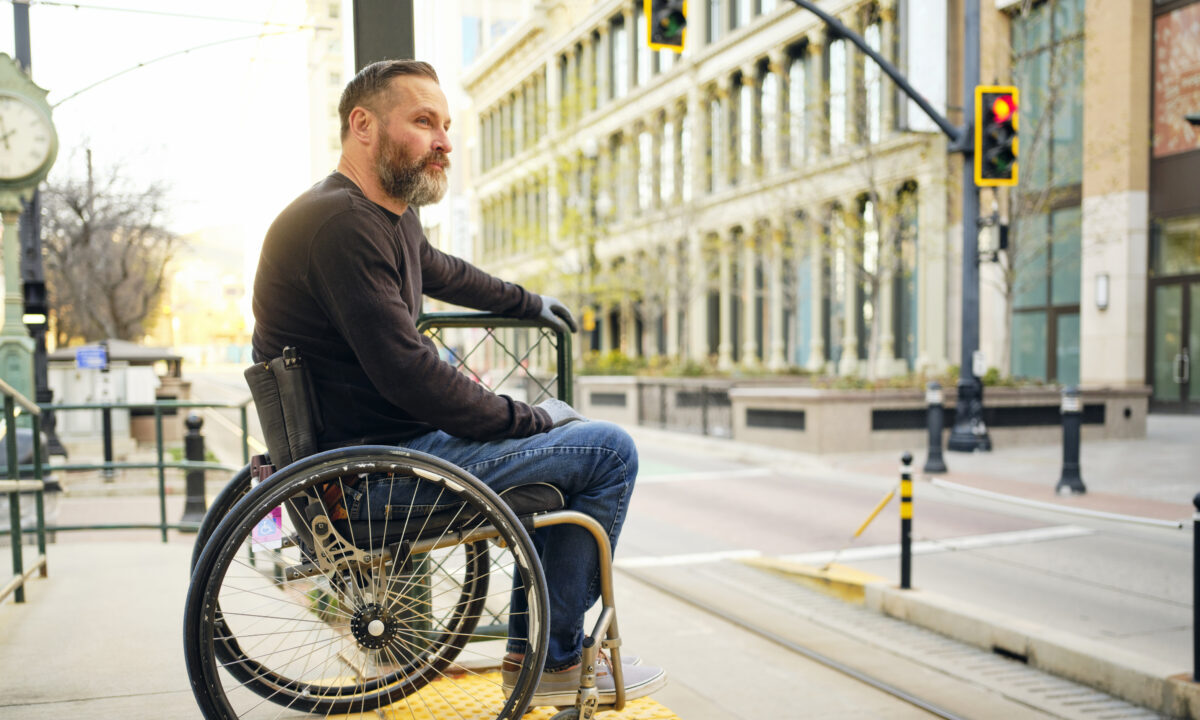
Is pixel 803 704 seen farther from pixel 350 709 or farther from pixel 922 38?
pixel 922 38

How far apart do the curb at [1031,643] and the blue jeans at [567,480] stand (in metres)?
3.47

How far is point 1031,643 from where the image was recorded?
564 cm

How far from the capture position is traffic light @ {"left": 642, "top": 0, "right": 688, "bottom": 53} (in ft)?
42.1

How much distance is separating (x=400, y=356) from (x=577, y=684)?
1.09 meters

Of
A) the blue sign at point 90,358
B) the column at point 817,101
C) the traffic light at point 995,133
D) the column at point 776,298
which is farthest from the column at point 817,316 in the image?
the blue sign at point 90,358

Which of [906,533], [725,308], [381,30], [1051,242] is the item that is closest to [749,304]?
[725,308]

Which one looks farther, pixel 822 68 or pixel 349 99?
pixel 822 68

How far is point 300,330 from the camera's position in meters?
2.69

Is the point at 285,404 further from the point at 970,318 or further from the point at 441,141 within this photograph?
the point at 970,318

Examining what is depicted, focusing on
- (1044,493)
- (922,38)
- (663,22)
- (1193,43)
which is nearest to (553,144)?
(922,38)

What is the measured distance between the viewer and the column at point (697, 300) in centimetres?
3591

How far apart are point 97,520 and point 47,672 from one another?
8.42 metres

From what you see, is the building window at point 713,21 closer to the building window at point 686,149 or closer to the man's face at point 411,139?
the building window at point 686,149

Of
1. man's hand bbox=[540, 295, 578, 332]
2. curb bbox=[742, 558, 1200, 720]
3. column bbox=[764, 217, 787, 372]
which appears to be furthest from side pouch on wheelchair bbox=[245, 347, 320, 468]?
column bbox=[764, 217, 787, 372]
